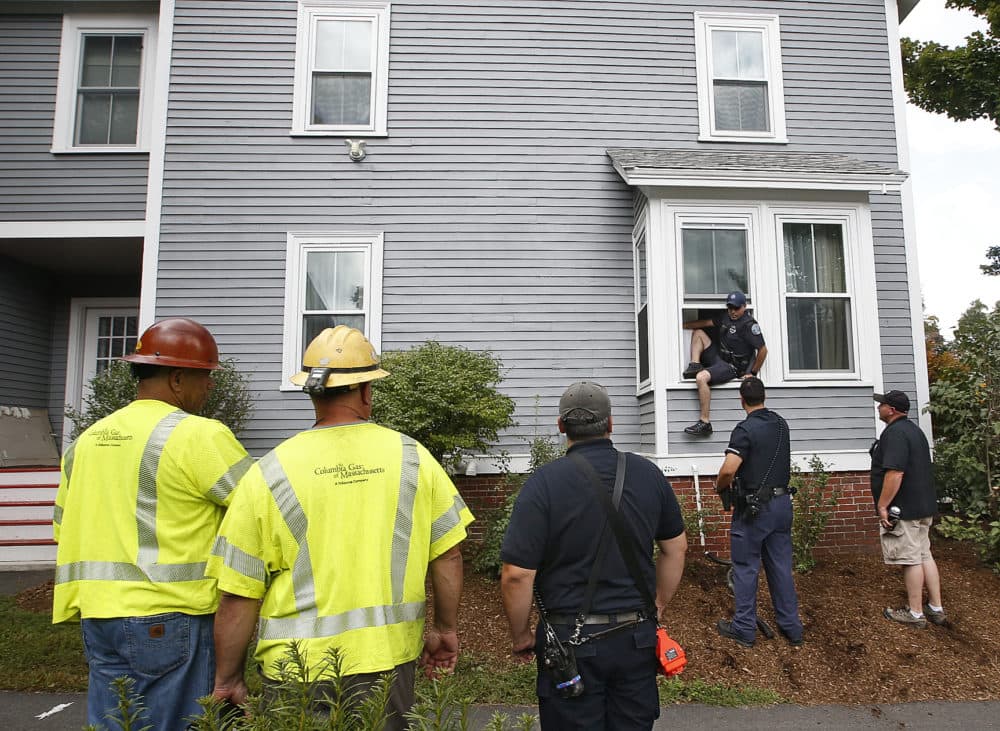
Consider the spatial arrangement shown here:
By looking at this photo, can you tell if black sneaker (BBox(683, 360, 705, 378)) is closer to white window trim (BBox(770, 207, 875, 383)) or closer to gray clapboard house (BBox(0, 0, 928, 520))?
gray clapboard house (BBox(0, 0, 928, 520))

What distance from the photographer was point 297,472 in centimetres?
206

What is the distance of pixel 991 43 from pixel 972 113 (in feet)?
4.69

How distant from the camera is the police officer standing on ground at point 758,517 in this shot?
469cm

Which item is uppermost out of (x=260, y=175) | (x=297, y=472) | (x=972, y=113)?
(x=972, y=113)

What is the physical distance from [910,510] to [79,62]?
36.6ft

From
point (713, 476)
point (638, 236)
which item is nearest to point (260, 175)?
point (638, 236)

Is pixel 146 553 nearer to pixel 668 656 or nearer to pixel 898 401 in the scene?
pixel 668 656

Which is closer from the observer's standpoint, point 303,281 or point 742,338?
point 742,338

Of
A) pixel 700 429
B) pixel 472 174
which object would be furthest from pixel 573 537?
pixel 472 174

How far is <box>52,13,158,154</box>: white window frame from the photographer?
8.58 meters

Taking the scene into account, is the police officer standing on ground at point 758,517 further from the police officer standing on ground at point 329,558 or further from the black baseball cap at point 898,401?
the police officer standing on ground at point 329,558

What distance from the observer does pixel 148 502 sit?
2.29m

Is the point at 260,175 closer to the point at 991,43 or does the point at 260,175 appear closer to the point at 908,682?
the point at 908,682

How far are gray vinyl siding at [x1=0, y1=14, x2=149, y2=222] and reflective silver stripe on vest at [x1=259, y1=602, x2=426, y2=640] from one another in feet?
26.4
